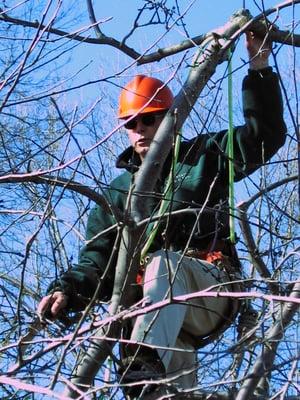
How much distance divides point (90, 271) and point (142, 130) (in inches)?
27.8

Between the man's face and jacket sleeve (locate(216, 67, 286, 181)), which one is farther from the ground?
the man's face

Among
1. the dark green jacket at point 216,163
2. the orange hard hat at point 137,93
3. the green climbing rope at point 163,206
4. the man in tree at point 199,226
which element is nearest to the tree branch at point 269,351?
the green climbing rope at point 163,206

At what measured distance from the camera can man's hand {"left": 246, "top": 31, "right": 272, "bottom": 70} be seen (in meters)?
5.34

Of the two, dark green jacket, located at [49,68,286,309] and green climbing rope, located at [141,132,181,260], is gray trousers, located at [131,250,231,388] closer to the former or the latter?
green climbing rope, located at [141,132,181,260]

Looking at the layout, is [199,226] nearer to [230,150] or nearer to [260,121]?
[230,150]

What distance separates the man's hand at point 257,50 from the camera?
17.5 ft

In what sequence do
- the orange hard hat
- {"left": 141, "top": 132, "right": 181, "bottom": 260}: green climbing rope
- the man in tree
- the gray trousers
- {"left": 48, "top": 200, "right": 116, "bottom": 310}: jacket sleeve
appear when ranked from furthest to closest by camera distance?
the orange hard hat
{"left": 48, "top": 200, "right": 116, "bottom": 310}: jacket sleeve
the man in tree
the gray trousers
{"left": 141, "top": 132, "right": 181, "bottom": 260}: green climbing rope

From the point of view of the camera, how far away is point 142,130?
573 centimetres

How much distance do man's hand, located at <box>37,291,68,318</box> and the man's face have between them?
803mm

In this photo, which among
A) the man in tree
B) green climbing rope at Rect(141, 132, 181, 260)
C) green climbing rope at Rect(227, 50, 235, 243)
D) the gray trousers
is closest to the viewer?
green climbing rope at Rect(141, 132, 181, 260)

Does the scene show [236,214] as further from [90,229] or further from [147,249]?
[90,229]

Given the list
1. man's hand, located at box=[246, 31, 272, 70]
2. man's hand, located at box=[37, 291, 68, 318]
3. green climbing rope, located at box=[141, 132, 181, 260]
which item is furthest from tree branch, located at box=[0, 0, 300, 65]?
man's hand, located at box=[37, 291, 68, 318]

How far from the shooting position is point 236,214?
486 cm

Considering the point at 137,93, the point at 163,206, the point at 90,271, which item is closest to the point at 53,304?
the point at 90,271
